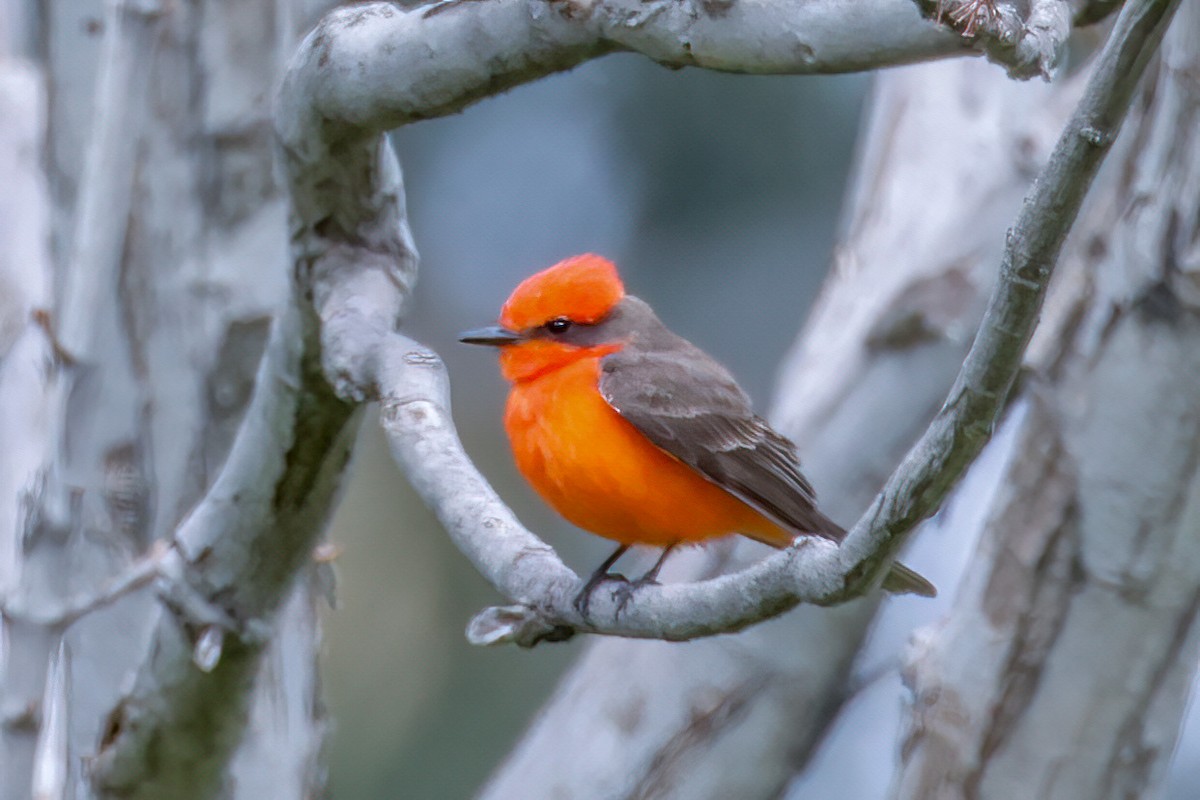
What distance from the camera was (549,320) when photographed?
409 cm

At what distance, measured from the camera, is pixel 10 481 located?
3750 millimetres

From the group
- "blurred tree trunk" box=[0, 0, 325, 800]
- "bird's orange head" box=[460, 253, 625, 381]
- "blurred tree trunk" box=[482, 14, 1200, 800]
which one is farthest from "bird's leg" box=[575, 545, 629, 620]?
"blurred tree trunk" box=[482, 14, 1200, 800]

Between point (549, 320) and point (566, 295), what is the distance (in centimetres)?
8

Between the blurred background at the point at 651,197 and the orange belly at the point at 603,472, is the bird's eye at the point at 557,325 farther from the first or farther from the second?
the blurred background at the point at 651,197

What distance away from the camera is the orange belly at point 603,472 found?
3.68 meters

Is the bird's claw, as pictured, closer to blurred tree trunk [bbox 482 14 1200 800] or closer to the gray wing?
the gray wing

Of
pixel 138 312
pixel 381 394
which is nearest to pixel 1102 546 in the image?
pixel 381 394

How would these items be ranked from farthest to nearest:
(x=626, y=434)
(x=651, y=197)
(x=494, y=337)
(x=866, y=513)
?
1. (x=651, y=197)
2. (x=494, y=337)
3. (x=626, y=434)
4. (x=866, y=513)

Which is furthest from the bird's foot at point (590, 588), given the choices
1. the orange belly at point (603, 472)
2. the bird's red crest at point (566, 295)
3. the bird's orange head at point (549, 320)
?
the bird's red crest at point (566, 295)

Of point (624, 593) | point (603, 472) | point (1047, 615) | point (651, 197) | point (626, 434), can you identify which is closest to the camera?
point (624, 593)

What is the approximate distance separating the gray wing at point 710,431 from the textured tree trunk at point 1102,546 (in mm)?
610

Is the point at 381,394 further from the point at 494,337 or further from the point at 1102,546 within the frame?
the point at 1102,546

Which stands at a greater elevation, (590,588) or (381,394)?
(381,394)

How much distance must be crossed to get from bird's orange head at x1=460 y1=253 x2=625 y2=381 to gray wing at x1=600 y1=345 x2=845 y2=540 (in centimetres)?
14
